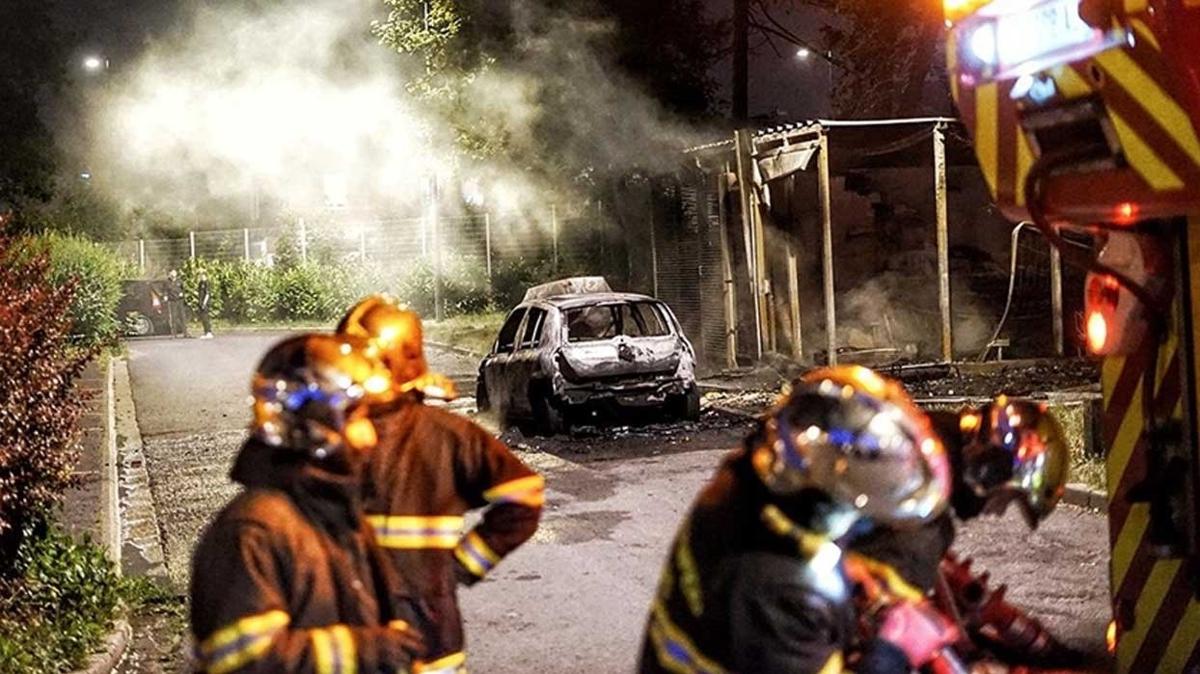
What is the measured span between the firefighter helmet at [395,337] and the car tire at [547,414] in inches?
374

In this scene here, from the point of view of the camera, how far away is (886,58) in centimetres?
2253

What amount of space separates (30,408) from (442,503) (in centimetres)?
487

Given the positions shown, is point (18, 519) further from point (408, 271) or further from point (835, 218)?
point (408, 271)

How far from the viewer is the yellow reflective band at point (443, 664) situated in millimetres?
3646

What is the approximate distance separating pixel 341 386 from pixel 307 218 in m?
38.2

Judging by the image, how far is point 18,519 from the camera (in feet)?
24.7

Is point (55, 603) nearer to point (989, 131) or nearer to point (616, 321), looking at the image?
point (989, 131)

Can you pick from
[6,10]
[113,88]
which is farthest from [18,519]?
[113,88]

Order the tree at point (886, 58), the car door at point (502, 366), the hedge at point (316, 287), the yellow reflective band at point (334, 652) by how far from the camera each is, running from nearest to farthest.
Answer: the yellow reflective band at point (334, 652)
the car door at point (502, 366)
the tree at point (886, 58)
the hedge at point (316, 287)

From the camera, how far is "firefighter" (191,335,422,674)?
8.73 feet

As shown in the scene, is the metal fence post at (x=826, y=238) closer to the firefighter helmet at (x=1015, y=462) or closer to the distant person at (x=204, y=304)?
the firefighter helmet at (x=1015, y=462)

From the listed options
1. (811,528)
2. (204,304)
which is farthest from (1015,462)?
(204,304)

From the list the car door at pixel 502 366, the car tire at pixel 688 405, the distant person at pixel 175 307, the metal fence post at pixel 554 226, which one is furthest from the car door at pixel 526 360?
the distant person at pixel 175 307

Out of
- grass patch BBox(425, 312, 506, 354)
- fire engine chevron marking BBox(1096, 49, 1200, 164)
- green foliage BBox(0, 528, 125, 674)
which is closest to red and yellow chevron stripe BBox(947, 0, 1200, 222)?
fire engine chevron marking BBox(1096, 49, 1200, 164)
